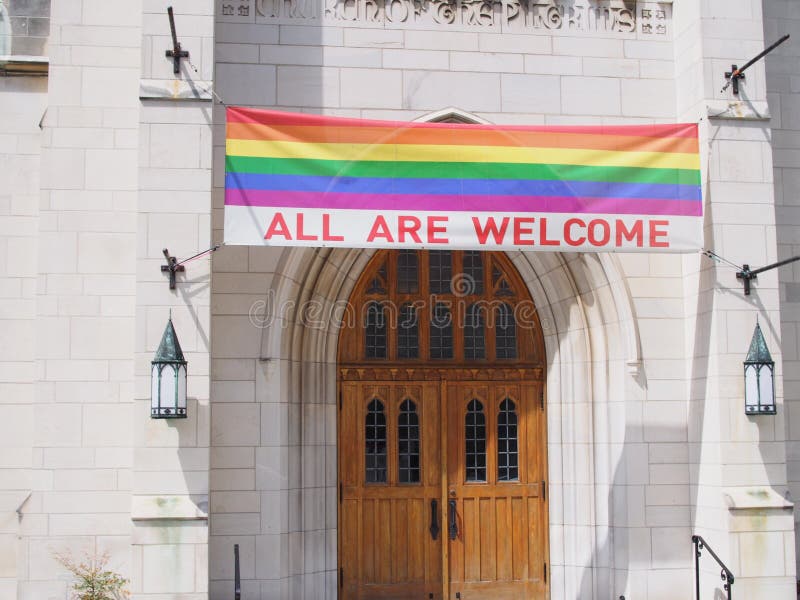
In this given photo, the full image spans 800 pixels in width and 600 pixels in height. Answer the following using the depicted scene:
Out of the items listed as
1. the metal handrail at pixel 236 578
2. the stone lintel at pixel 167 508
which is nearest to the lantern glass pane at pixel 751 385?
the metal handrail at pixel 236 578

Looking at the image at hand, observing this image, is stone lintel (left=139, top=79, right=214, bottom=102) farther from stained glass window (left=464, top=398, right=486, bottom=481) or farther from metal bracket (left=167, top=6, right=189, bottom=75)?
stained glass window (left=464, top=398, right=486, bottom=481)

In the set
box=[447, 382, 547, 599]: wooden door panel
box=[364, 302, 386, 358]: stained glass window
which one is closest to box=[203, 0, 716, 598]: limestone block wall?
box=[447, 382, 547, 599]: wooden door panel

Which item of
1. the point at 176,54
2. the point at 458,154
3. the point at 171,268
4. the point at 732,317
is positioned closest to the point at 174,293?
the point at 171,268

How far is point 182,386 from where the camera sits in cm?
902

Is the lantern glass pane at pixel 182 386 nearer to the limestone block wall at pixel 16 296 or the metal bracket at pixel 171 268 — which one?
the metal bracket at pixel 171 268

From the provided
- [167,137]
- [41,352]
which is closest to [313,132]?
[167,137]

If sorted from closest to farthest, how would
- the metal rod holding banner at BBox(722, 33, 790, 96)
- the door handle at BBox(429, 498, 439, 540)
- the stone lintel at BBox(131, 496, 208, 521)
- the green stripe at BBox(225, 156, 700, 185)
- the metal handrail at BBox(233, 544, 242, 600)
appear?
the stone lintel at BBox(131, 496, 208, 521) → the metal handrail at BBox(233, 544, 242, 600) → the green stripe at BBox(225, 156, 700, 185) → the metal rod holding banner at BBox(722, 33, 790, 96) → the door handle at BBox(429, 498, 439, 540)

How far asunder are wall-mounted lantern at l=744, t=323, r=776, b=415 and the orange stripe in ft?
6.54

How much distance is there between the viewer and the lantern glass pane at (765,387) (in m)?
9.80

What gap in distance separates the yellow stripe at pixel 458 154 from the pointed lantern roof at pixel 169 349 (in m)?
1.73

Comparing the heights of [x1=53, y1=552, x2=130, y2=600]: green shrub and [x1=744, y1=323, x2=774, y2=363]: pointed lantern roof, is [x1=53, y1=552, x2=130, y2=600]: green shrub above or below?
below

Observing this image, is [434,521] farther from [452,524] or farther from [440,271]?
[440,271]

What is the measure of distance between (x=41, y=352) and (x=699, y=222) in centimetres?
640

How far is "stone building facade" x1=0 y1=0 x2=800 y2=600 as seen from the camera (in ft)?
31.9
